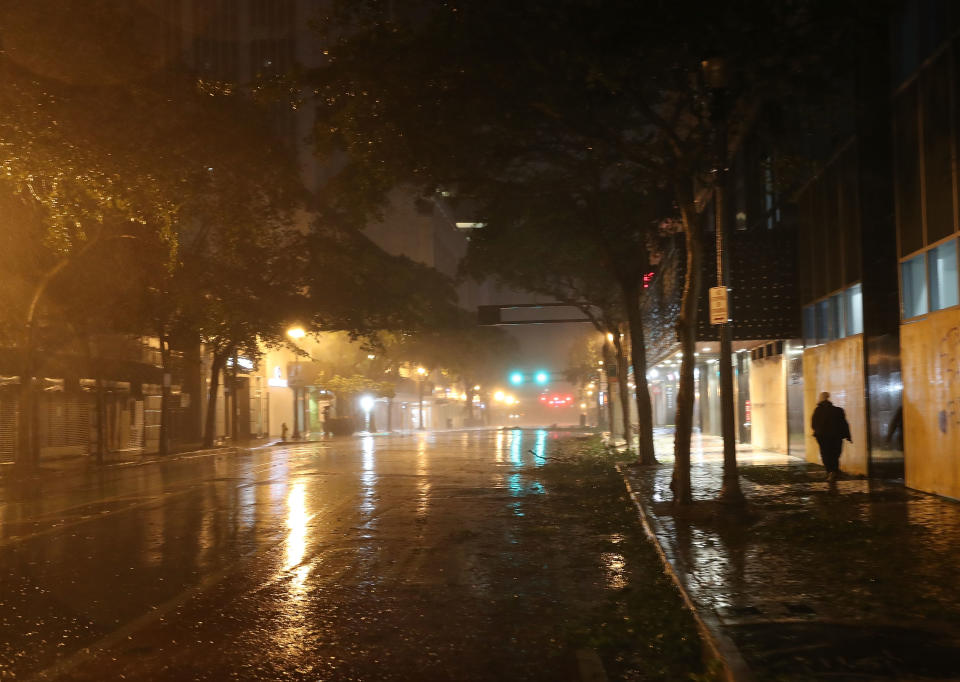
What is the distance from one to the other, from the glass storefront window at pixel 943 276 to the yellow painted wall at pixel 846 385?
293cm

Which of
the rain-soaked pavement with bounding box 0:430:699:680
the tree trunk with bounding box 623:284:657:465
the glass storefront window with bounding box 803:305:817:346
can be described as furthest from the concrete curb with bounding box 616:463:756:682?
the glass storefront window with bounding box 803:305:817:346

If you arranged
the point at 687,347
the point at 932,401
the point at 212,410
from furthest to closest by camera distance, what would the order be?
the point at 212,410 → the point at 932,401 → the point at 687,347

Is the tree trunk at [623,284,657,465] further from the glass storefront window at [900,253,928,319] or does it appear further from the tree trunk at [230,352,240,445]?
the tree trunk at [230,352,240,445]

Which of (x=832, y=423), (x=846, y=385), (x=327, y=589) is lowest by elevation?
(x=327, y=589)

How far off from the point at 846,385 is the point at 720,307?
19.7 ft

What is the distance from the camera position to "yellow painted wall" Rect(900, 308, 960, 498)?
1376cm

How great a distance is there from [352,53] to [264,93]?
60.4 inches

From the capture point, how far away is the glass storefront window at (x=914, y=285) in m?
15.0

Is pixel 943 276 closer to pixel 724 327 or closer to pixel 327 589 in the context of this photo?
pixel 724 327

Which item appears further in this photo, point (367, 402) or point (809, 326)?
point (367, 402)

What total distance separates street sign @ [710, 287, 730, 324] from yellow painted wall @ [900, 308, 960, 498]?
3193 millimetres

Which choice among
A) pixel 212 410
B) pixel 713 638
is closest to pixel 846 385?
pixel 713 638

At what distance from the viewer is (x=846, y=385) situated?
1856cm

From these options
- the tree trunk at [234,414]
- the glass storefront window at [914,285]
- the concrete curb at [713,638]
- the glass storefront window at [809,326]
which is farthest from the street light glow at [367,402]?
the concrete curb at [713,638]
